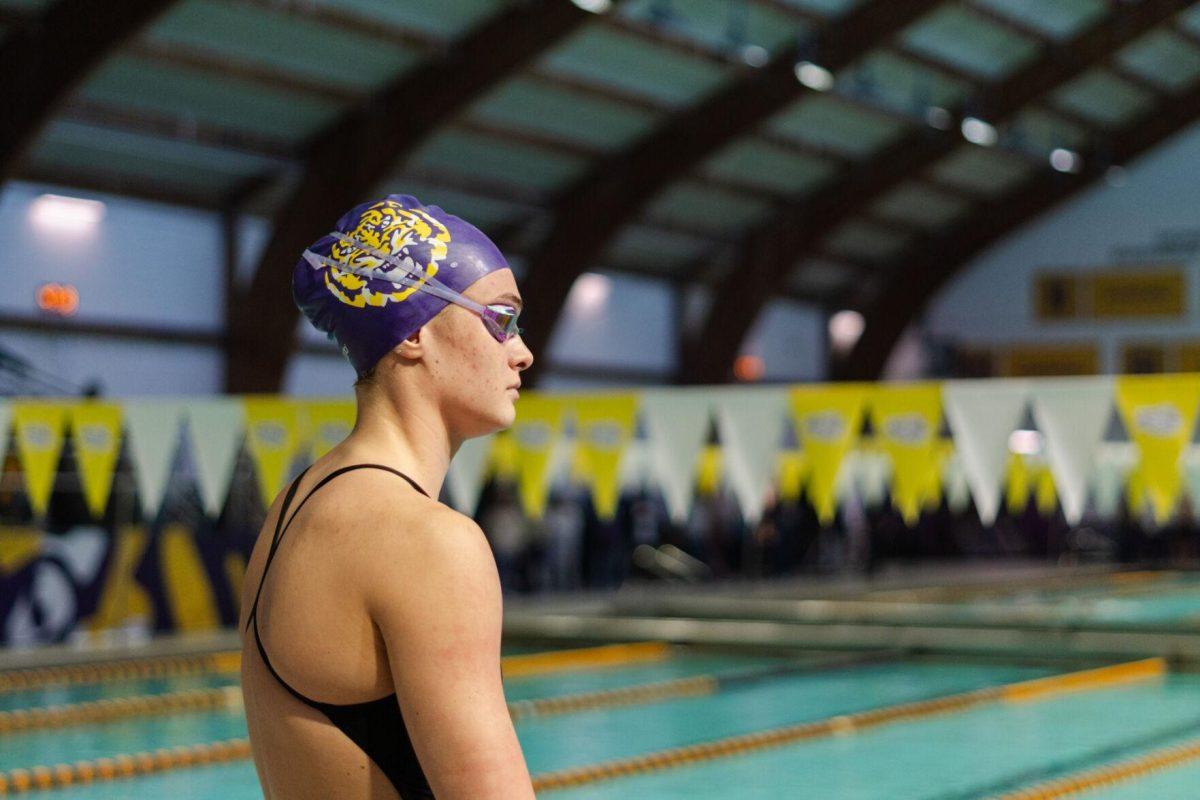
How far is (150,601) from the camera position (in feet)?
40.7

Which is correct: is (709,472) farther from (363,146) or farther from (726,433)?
(726,433)

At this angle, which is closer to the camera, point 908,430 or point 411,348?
point 411,348

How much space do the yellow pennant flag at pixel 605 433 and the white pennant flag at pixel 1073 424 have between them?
119 inches

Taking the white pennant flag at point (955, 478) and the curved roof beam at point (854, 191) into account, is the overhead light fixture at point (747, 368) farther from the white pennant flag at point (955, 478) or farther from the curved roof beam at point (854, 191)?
the white pennant flag at point (955, 478)

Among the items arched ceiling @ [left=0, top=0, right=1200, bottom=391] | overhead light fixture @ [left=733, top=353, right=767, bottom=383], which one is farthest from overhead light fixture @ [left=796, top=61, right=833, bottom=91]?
overhead light fixture @ [left=733, top=353, right=767, bottom=383]

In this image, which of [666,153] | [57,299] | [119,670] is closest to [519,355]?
[119,670]

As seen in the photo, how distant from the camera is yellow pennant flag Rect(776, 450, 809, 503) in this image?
2044 centimetres

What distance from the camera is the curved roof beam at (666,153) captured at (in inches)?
733

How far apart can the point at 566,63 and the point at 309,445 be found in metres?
7.48

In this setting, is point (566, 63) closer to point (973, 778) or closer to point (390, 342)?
point (973, 778)

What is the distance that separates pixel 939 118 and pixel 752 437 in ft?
41.8

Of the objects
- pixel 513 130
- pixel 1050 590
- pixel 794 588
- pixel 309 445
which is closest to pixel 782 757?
pixel 309 445

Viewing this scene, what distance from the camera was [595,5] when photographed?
1565 cm

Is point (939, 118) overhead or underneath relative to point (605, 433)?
overhead
